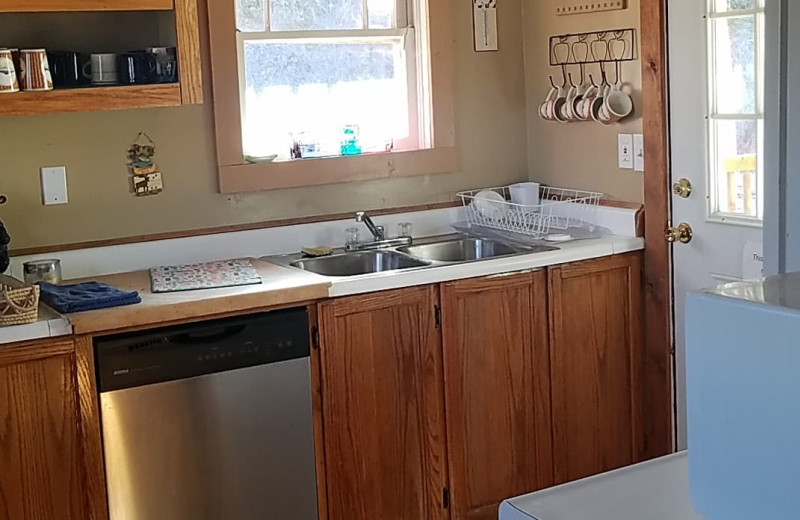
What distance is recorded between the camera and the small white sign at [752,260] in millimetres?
3080

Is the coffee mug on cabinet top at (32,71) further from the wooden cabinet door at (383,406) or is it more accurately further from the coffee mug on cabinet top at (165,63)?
the wooden cabinet door at (383,406)

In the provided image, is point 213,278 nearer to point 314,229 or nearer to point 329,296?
point 329,296

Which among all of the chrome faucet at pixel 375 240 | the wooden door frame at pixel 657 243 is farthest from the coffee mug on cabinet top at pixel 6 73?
the wooden door frame at pixel 657 243

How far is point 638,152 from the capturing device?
3.46m

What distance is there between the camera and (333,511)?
3.06 metres

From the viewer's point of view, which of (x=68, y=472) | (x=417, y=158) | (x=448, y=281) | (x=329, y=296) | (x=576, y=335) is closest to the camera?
(x=68, y=472)

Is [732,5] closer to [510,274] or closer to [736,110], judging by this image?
[736,110]

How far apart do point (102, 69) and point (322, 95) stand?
85cm

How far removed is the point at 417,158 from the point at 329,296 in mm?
927

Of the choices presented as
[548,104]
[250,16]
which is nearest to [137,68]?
[250,16]

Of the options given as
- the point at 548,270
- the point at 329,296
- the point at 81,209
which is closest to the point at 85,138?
the point at 81,209

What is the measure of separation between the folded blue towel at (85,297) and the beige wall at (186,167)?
0.39 metres

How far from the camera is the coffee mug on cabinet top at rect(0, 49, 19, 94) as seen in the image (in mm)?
2795

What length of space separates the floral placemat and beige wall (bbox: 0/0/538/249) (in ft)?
0.60
